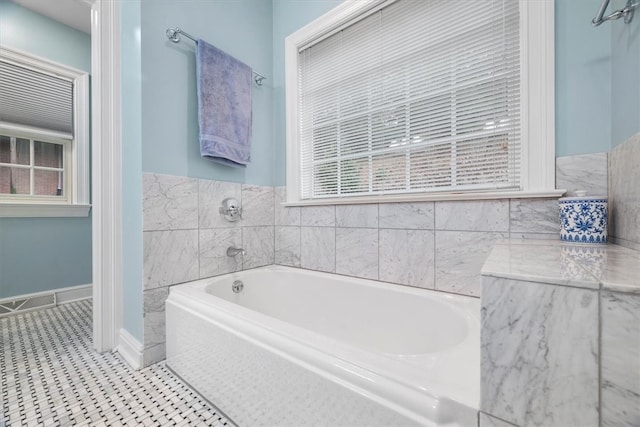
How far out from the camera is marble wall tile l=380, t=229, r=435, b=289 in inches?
53.6

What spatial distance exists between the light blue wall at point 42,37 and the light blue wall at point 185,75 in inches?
69.2

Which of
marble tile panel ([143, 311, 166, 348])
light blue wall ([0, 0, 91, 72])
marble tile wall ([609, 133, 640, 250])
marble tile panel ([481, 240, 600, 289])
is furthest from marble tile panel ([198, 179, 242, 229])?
light blue wall ([0, 0, 91, 72])

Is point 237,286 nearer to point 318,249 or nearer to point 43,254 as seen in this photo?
point 318,249

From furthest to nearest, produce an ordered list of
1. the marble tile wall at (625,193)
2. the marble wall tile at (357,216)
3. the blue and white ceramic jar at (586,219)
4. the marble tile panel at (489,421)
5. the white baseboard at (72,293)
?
the white baseboard at (72,293)
the marble wall tile at (357,216)
the blue and white ceramic jar at (586,219)
the marble tile wall at (625,193)
the marble tile panel at (489,421)

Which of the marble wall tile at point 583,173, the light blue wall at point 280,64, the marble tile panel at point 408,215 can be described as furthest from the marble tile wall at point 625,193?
the light blue wall at point 280,64

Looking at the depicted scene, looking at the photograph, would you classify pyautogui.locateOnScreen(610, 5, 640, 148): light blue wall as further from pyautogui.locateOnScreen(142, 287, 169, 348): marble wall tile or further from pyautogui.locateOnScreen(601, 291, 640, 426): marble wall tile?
pyautogui.locateOnScreen(142, 287, 169, 348): marble wall tile

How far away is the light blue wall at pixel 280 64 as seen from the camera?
1953mm

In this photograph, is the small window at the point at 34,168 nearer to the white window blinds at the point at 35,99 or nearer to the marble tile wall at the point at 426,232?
the white window blinds at the point at 35,99

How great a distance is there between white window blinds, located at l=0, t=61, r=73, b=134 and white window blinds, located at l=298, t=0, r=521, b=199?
2.28 metres

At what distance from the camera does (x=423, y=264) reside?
4.50ft

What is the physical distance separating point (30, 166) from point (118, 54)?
1.73 meters

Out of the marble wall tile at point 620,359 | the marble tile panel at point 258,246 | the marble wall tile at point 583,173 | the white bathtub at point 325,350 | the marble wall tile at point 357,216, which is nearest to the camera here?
the marble wall tile at point 620,359

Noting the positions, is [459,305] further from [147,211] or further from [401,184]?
[147,211]

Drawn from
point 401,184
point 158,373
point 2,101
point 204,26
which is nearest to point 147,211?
point 158,373
